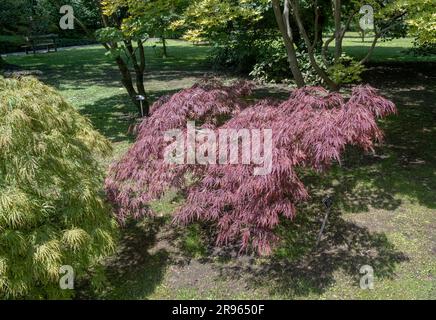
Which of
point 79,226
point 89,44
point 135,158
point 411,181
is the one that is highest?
point 89,44

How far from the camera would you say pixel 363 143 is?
4.75 metres

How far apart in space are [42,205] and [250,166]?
7.03ft

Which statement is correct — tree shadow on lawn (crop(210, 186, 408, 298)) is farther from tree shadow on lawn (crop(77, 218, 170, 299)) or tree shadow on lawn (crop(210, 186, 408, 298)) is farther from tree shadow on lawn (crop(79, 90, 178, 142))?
tree shadow on lawn (crop(79, 90, 178, 142))

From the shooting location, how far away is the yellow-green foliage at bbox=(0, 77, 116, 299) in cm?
372

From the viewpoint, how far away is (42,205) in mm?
3996

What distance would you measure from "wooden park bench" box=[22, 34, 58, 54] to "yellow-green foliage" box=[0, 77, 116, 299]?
23818 mm

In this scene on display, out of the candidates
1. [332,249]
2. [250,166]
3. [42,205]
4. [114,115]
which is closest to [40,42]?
[114,115]

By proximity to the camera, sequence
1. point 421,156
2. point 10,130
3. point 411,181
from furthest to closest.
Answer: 1. point 421,156
2. point 411,181
3. point 10,130

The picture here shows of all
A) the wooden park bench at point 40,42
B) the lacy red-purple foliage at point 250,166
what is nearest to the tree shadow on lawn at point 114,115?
the lacy red-purple foliage at point 250,166

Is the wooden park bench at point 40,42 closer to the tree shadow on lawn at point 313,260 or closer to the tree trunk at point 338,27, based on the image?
the tree trunk at point 338,27

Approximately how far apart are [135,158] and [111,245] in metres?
1.35

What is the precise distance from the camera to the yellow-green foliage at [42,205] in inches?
146
